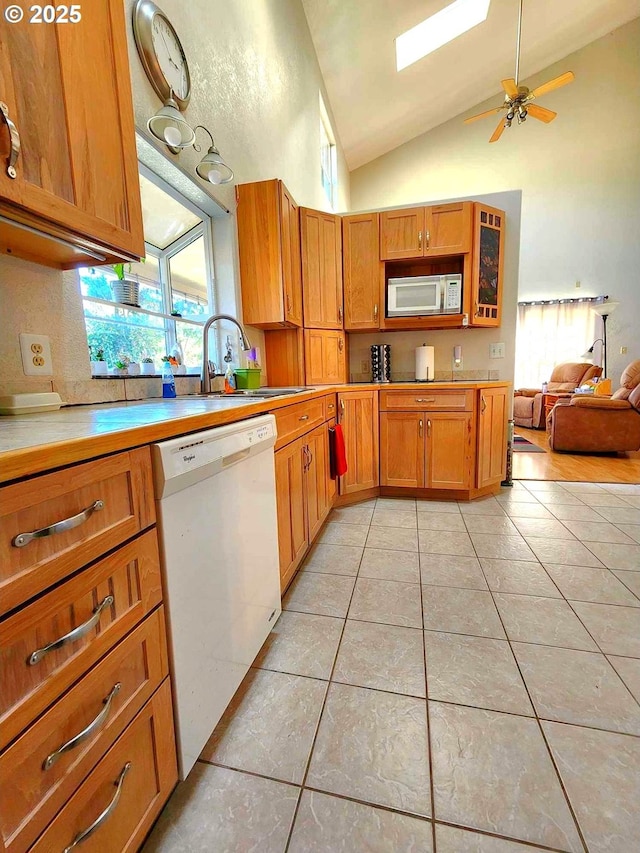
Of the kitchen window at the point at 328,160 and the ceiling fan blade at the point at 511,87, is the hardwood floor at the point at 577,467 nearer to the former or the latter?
the kitchen window at the point at 328,160

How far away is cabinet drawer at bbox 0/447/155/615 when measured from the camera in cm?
46

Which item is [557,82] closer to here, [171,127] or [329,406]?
[329,406]

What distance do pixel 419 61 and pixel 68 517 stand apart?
5.96 m

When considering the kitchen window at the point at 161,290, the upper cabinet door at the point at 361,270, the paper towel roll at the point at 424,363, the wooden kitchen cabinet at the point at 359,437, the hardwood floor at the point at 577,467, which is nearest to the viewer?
the kitchen window at the point at 161,290

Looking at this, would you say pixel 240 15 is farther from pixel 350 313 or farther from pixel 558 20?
pixel 558 20

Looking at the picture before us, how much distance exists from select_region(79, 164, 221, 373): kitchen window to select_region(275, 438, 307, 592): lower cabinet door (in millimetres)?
802

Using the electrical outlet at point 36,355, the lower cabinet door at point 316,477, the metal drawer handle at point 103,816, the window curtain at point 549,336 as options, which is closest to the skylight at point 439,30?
Answer: the window curtain at point 549,336

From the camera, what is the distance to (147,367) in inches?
64.1

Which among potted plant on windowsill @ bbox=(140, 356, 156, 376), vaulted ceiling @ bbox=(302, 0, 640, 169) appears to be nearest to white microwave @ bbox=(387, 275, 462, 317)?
potted plant on windowsill @ bbox=(140, 356, 156, 376)

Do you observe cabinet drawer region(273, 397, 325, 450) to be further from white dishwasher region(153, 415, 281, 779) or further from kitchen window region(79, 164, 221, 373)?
kitchen window region(79, 164, 221, 373)

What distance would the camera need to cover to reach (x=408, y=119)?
18.5 feet

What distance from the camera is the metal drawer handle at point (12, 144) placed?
0.72 m

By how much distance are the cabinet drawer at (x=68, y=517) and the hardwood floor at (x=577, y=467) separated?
3.45 meters

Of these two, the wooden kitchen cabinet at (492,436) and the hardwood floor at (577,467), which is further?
the hardwood floor at (577,467)
